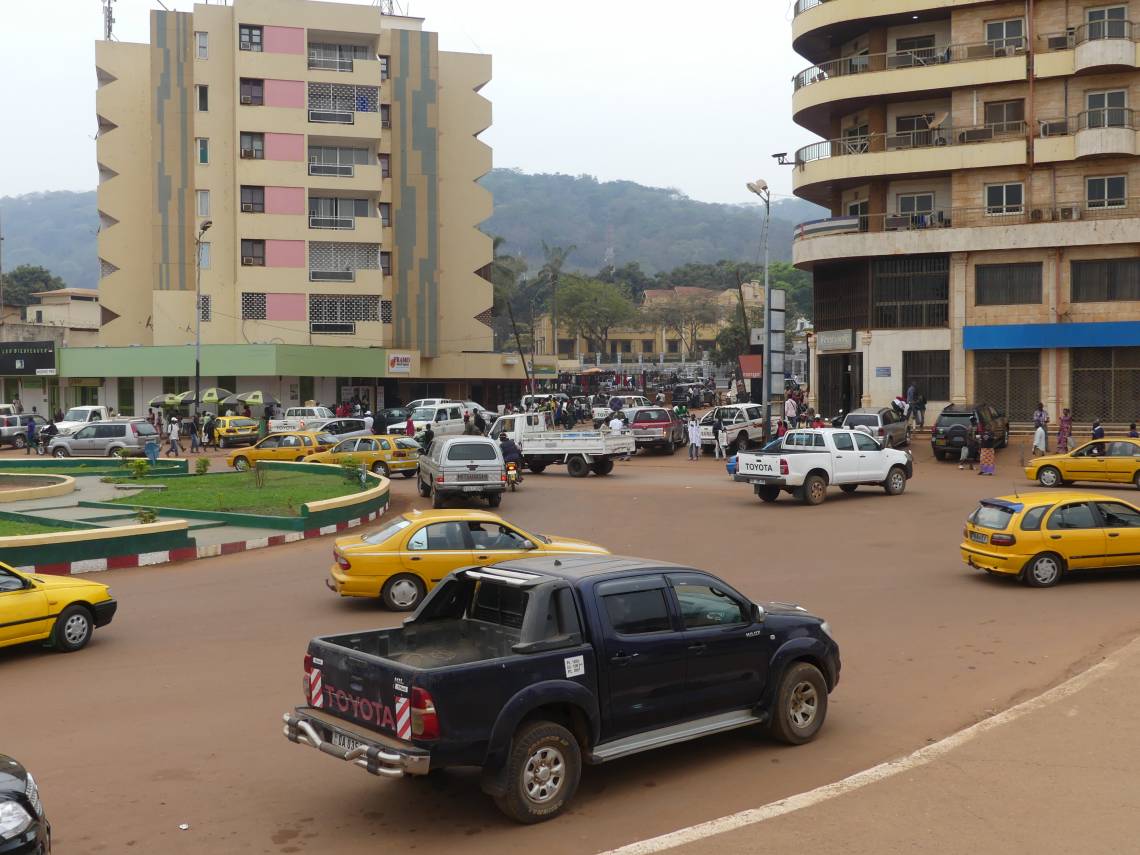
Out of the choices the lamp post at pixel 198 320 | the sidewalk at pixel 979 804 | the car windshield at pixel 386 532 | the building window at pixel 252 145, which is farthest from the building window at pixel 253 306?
the sidewalk at pixel 979 804

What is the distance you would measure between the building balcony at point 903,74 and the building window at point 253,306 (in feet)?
99.4

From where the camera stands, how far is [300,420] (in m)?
48.4

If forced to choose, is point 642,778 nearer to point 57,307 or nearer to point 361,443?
point 361,443

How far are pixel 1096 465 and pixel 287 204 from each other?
45.2 metres

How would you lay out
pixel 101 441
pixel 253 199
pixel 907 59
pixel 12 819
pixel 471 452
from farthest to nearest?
pixel 253 199 < pixel 907 59 < pixel 101 441 < pixel 471 452 < pixel 12 819

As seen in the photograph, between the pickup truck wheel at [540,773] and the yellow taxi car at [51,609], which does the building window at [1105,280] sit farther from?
the pickup truck wheel at [540,773]

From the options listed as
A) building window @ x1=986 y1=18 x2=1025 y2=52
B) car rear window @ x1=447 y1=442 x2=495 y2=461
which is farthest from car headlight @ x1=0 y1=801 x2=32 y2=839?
building window @ x1=986 y1=18 x2=1025 y2=52

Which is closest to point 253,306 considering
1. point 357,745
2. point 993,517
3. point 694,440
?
point 694,440

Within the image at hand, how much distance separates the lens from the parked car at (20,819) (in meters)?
5.88

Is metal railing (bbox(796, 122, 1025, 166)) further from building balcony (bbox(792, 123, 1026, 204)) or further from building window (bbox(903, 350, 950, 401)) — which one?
building window (bbox(903, 350, 950, 401))

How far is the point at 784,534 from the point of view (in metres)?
21.6

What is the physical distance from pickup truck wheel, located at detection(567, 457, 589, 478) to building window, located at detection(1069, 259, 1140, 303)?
2238 cm

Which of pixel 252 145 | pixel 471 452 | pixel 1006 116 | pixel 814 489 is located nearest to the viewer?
pixel 471 452

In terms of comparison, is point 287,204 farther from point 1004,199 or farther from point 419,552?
point 419,552
